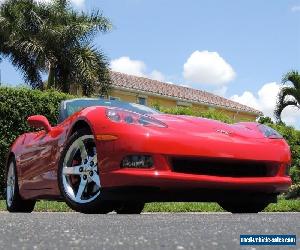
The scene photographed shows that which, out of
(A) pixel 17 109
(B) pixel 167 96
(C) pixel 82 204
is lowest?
(C) pixel 82 204

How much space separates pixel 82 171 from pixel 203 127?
118 centimetres

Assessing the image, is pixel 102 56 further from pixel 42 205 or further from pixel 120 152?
pixel 120 152

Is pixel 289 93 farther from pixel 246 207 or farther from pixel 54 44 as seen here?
pixel 246 207

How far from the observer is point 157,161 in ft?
16.5

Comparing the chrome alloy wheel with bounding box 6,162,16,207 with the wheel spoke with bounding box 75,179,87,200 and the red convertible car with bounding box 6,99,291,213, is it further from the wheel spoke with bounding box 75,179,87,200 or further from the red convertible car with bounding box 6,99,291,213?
the wheel spoke with bounding box 75,179,87,200

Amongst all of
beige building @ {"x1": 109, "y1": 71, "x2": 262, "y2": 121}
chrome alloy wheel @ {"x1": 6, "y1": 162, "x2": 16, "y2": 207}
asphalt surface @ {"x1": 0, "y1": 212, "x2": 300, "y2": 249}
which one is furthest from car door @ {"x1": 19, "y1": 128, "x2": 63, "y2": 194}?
beige building @ {"x1": 109, "y1": 71, "x2": 262, "y2": 121}

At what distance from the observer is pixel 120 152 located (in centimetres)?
503

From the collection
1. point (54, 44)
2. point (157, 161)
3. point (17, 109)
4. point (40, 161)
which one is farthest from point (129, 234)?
point (54, 44)

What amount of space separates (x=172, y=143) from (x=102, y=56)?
68.0 feet

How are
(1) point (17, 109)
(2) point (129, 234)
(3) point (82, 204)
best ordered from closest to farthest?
(2) point (129, 234) < (3) point (82, 204) < (1) point (17, 109)

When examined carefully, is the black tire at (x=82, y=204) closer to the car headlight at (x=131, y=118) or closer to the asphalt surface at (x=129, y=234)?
the car headlight at (x=131, y=118)

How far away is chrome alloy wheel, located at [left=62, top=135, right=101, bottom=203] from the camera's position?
5.28m

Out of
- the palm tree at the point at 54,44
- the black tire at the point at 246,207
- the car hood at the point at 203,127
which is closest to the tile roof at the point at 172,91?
the palm tree at the point at 54,44

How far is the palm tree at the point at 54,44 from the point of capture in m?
24.9
